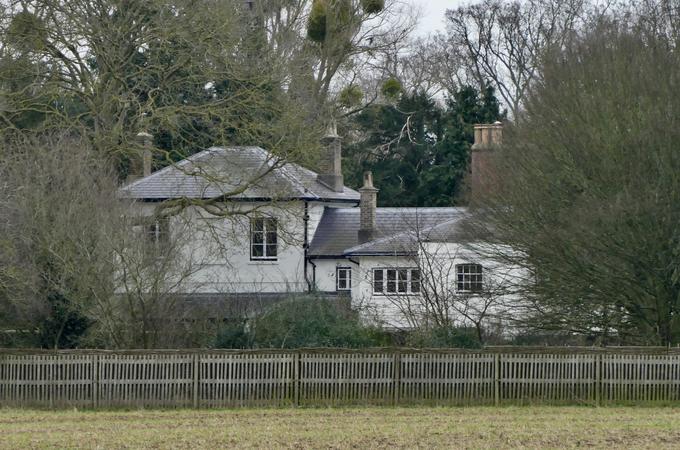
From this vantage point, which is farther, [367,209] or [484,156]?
[367,209]

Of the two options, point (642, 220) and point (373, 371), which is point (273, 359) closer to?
point (373, 371)

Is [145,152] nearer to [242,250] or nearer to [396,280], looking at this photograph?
[242,250]

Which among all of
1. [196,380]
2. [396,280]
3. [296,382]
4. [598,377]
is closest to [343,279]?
[396,280]

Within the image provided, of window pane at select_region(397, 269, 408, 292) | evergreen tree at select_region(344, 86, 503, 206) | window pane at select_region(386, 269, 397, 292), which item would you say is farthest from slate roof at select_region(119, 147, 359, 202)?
evergreen tree at select_region(344, 86, 503, 206)

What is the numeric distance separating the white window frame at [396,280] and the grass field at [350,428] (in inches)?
445

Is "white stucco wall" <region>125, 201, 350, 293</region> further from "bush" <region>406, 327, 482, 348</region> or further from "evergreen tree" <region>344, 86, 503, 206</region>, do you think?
"evergreen tree" <region>344, 86, 503, 206</region>

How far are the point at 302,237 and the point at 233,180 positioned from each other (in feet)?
16.9

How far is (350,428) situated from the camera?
70.9 feet

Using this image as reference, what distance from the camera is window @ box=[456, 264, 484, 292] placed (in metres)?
38.1

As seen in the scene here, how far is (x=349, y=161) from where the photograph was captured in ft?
193

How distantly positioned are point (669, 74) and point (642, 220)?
3684mm

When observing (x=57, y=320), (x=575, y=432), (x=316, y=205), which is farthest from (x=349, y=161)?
(x=575, y=432)

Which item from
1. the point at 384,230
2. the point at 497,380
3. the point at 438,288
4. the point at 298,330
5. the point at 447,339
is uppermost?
the point at 384,230

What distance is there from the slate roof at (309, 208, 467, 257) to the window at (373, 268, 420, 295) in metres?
0.77
